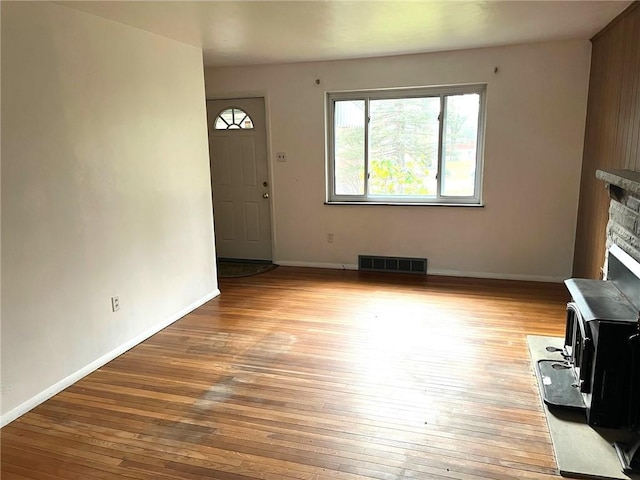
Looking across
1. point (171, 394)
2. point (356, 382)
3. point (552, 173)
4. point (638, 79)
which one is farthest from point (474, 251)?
point (171, 394)

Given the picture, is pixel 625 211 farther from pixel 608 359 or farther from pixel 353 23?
pixel 353 23

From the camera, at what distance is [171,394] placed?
2746mm

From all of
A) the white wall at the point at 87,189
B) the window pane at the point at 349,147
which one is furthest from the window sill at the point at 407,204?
the white wall at the point at 87,189

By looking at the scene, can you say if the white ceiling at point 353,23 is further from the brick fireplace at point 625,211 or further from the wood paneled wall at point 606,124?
the brick fireplace at point 625,211

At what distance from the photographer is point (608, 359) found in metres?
2.17

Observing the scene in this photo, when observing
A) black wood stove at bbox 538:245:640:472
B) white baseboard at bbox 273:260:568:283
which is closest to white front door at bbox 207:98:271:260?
white baseboard at bbox 273:260:568:283

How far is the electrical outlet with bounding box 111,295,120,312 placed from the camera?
3213 millimetres

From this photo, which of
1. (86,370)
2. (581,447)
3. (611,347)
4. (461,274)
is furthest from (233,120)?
(581,447)

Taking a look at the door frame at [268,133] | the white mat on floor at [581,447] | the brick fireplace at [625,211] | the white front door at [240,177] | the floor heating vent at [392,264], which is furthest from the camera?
the white front door at [240,177]

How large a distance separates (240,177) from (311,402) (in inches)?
141

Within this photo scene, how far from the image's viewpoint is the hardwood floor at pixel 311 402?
213 centimetres

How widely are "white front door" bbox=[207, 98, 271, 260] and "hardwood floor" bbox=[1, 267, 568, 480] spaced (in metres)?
1.78

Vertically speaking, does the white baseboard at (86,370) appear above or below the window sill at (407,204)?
below

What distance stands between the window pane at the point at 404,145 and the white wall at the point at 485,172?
237 millimetres
